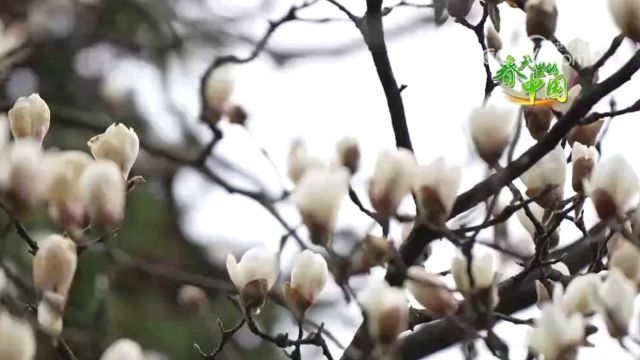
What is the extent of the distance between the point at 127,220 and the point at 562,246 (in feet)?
3.48

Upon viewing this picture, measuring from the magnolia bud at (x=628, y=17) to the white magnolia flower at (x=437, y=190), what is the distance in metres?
0.12

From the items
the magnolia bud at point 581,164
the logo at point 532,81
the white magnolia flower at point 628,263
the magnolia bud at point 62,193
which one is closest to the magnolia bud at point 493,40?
the logo at point 532,81

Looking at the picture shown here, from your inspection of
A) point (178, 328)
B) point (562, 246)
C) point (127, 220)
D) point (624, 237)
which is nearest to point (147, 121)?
point (127, 220)

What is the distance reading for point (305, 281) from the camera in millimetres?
525

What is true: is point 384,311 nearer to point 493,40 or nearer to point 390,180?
point 390,180

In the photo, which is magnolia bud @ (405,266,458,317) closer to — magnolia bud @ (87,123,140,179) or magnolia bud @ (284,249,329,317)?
magnolia bud @ (284,249,329,317)

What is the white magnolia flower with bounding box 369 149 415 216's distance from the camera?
50cm

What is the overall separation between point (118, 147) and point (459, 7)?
263mm

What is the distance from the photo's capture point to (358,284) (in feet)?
1.87

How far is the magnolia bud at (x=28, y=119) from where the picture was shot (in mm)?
561

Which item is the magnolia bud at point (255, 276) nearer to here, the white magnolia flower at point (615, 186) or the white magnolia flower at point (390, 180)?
the white magnolia flower at point (390, 180)

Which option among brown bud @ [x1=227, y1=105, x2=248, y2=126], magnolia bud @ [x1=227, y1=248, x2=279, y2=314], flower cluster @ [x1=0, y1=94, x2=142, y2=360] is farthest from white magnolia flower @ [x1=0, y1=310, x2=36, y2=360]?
brown bud @ [x1=227, y1=105, x2=248, y2=126]

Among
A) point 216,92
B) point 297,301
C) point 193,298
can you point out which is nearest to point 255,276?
point 297,301

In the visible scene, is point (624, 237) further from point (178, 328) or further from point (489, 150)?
point (178, 328)
